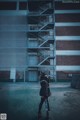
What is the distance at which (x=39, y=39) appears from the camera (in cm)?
1631

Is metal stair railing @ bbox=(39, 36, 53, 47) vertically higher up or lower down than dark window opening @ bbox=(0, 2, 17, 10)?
lower down

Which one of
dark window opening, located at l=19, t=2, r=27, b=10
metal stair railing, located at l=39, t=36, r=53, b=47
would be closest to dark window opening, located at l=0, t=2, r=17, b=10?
dark window opening, located at l=19, t=2, r=27, b=10

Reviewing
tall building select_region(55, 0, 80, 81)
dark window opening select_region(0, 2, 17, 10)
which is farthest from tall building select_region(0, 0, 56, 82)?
tall building select_region(55, 0, 80, 81)

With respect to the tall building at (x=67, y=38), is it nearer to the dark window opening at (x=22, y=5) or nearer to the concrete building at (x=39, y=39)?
the concrete building at (x=39, y=39)

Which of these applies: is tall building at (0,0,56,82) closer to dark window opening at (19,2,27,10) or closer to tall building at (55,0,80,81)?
dark window opening at (19,2,27,10)

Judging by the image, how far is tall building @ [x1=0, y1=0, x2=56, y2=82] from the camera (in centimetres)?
1527

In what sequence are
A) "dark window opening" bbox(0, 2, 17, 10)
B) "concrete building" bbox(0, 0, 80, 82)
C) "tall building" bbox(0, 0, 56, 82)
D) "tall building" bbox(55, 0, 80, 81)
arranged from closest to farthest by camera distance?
"tall building" bbox(0, 0, 56, 82)
"concrete building" bbox(0, 0, 80, 82)
"tall building" bbox(55, 0, 80, 81)
"dark window opening" bbox(0, 2, 17, 10)

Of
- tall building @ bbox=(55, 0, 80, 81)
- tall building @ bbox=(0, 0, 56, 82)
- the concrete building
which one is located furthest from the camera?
tall building @ bbox=(55, 0, 80, 81)

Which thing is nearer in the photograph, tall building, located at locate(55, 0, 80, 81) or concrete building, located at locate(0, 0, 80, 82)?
concrete building, located at locate(0, 0, 80, 82)

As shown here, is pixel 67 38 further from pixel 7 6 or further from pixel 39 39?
pixel 7 6

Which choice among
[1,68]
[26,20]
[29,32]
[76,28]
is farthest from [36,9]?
[1,68]

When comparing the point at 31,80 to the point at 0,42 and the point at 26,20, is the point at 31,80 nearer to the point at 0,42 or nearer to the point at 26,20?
the point at 0,42

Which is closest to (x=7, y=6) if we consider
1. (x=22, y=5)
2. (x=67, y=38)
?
(x=22, y=5)

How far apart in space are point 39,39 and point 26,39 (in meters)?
1.46
